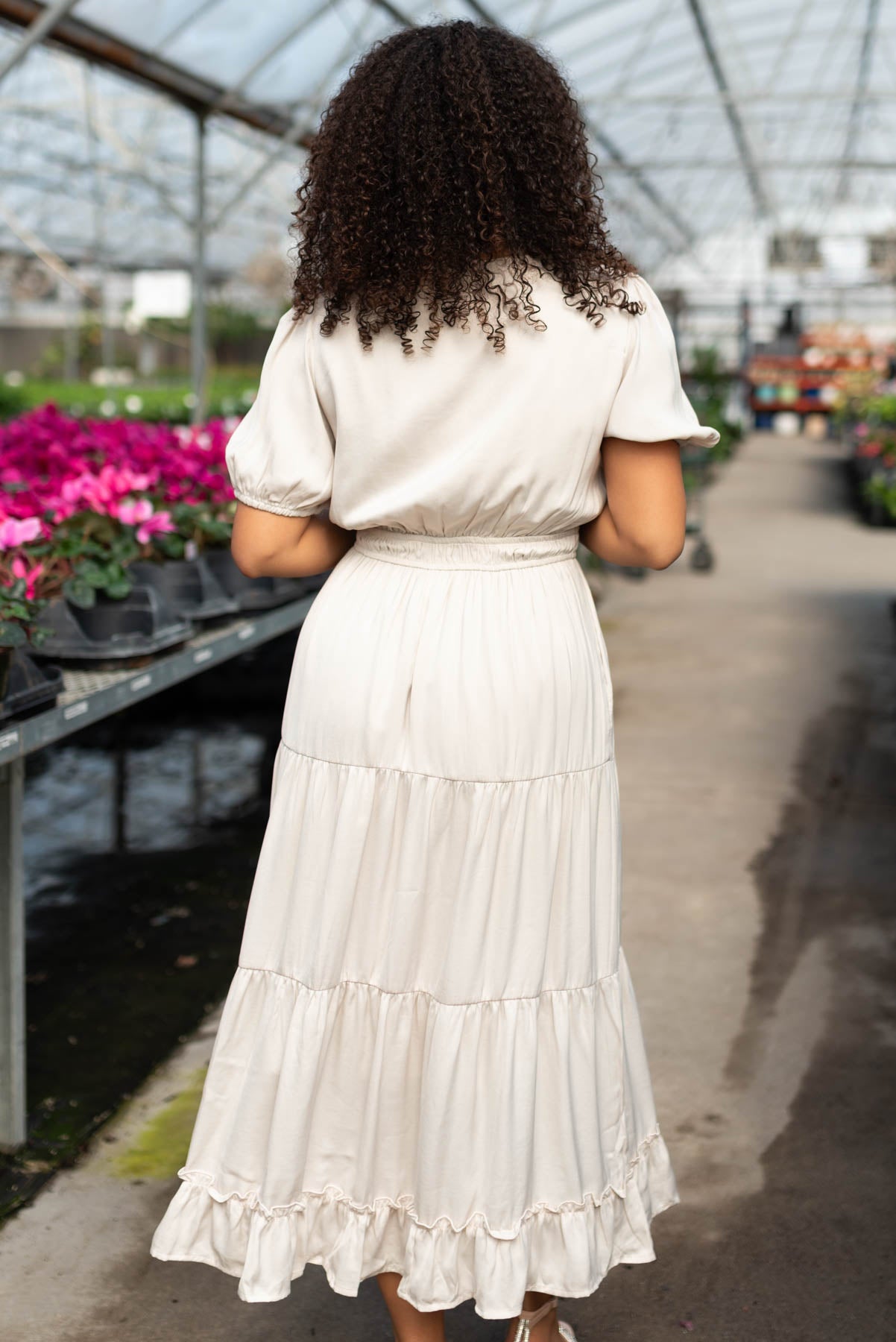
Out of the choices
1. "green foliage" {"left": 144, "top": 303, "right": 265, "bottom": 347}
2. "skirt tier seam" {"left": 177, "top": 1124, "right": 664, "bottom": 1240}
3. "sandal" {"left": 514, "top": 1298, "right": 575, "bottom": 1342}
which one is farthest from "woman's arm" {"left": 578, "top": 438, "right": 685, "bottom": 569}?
"green foliage" {"left": 144, "top": 303, "right": 265, "bottom": 347}

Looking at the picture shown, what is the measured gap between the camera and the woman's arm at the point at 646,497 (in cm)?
145

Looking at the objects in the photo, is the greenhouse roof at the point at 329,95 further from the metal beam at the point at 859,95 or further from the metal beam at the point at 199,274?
the metal beam at the point at 199,274

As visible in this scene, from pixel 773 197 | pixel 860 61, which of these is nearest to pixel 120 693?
pixel 860 61

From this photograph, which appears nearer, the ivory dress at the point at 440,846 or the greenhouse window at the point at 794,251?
the ivory dress at the point at 440,846

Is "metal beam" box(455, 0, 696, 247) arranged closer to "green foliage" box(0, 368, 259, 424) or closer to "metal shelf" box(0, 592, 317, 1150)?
"green foliage" box(0, 368, 259, 424)

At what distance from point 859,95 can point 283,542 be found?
32.0 feet

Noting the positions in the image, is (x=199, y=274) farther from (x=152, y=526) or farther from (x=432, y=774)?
(x=432, y=774)

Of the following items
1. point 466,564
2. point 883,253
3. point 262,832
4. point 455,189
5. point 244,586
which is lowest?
point 262,832

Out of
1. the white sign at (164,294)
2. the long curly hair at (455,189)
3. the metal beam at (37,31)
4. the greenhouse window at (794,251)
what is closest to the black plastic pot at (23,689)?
the long curly hair at (455,189)

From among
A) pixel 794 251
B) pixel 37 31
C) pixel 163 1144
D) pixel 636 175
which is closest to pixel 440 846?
pixel 163 1144

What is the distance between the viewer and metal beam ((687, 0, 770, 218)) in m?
10.4

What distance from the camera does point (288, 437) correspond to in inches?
57.9

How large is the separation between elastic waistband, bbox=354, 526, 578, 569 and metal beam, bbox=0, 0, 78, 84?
390cm

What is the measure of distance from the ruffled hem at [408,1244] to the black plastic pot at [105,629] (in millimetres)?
1043
